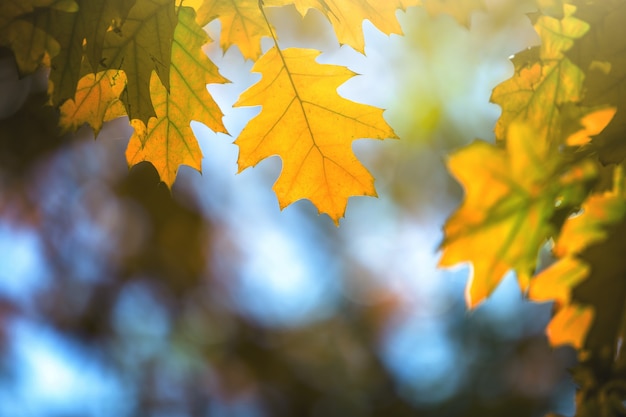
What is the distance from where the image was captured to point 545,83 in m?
1.32

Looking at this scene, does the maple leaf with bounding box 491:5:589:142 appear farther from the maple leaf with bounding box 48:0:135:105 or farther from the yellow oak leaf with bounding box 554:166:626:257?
the maple leaf with bounding box 48:0:135:105

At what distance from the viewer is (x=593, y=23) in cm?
119

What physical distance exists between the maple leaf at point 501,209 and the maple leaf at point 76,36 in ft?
2.53

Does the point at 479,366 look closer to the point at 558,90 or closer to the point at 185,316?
the point at 185,316

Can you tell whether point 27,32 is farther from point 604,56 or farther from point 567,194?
point 604,56

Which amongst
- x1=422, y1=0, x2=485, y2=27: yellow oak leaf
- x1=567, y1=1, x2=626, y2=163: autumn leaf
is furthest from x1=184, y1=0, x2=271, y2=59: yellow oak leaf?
x1=567, y1=1, x2=626, y2=163: autumn leaf

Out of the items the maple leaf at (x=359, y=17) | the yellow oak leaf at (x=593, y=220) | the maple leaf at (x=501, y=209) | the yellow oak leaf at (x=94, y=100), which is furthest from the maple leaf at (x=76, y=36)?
the yellow oak leaf at (x=593, y=220)

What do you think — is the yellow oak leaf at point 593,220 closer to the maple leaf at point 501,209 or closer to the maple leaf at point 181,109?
the maple leaf at point 501,209

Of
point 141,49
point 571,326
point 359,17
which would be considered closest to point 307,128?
point 359,17

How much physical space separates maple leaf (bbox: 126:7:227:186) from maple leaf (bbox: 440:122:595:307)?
0.75 meters

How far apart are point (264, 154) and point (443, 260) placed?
29.8 inches

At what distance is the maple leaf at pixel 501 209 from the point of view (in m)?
0.79

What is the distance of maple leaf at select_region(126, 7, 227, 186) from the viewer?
4.27 feet

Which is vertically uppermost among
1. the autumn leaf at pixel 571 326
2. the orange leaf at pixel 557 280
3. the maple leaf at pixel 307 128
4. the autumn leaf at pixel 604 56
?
the maple leaf at pixel 307 128
